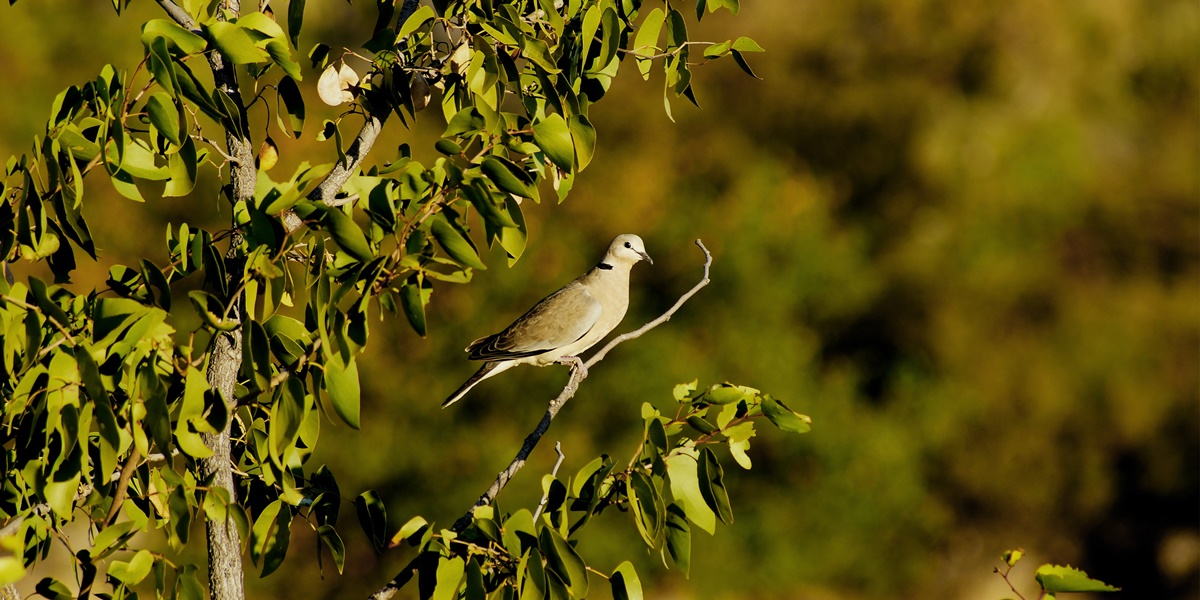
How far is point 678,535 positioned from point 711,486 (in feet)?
0.39

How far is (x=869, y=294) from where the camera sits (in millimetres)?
18141

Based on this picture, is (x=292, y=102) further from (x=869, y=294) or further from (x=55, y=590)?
(x=869, y=294)

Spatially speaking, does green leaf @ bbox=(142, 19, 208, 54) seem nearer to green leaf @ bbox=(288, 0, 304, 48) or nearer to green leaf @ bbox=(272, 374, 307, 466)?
green leaf @ bbox=(288, 0, 304, 48)

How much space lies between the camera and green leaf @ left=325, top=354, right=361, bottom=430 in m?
1.87

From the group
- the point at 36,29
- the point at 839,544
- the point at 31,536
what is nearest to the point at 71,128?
the point at 31,536

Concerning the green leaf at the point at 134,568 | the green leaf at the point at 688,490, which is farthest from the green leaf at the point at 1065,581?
the green leaf at the point at 134,568

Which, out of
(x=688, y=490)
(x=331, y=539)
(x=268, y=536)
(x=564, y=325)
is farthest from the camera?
(x=564, y=325)

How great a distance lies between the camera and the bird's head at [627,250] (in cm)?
604

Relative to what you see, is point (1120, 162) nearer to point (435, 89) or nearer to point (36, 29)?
point (36, 29)

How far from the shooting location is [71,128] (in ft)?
6.63

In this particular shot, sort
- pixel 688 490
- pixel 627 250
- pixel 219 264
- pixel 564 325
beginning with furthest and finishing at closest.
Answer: pixel 627 250 → pixel 564 325 → pixel 688 490 → pixel 219 264

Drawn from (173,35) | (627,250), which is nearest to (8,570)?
(173,35)

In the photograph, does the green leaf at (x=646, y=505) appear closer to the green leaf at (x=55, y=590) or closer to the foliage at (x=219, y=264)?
the foliage at (x=219, y=264)

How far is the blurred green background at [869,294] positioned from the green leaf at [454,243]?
10476 millimetres
